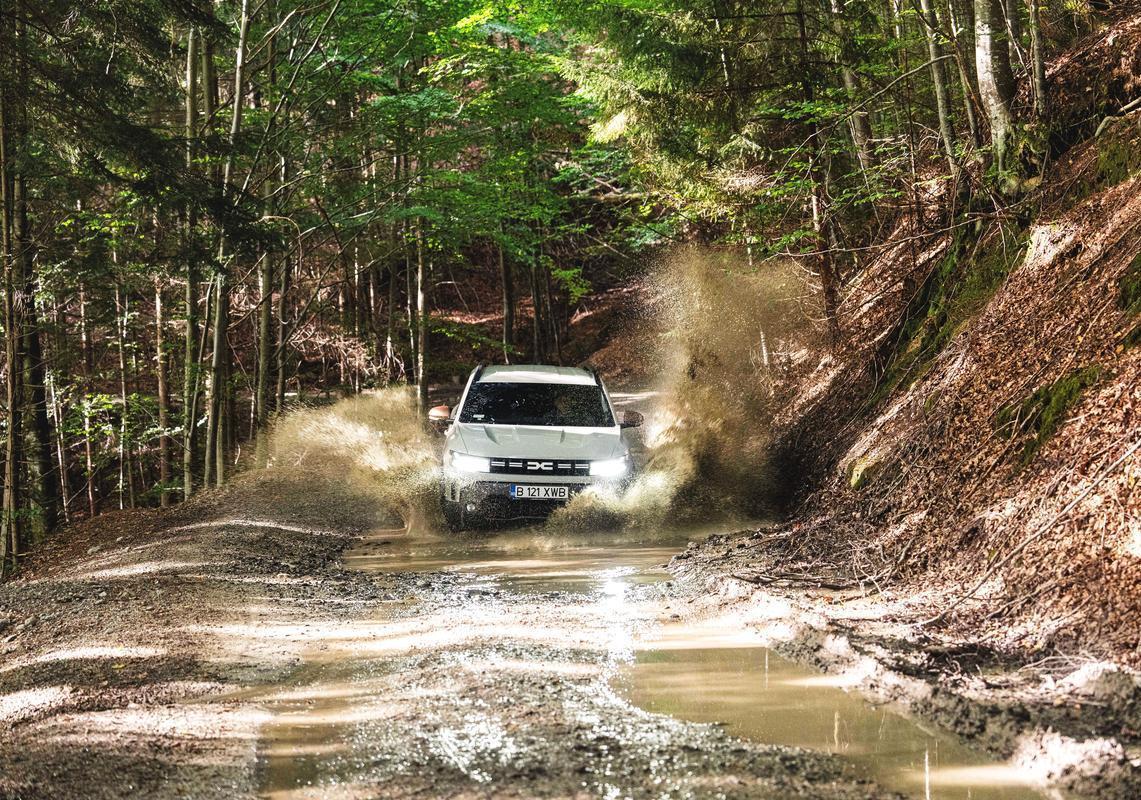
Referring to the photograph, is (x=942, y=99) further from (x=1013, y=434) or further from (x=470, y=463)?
(x=470, y=463)

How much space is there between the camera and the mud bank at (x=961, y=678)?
12.1 ft

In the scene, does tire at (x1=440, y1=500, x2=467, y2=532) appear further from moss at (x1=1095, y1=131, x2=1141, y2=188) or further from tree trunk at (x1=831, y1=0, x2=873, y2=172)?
moss at (x1=1095, y1=131, x2=1141, y2=188)

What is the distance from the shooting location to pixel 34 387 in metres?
14.9

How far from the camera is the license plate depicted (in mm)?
10438

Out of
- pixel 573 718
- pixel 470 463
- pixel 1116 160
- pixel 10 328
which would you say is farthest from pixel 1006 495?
pixel 10 328

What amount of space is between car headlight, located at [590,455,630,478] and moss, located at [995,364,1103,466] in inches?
175

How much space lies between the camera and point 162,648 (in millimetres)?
5871

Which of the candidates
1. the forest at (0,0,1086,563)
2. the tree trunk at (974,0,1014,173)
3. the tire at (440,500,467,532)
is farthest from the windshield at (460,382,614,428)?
the tree trunk at (974,0,1014,173)

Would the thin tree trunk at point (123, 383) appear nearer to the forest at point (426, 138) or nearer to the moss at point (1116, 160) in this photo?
the forest at point (426, 138)

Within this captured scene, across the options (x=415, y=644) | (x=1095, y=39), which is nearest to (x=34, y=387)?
(x=415, y=644)

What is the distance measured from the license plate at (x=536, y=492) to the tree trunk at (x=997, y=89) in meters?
6.11

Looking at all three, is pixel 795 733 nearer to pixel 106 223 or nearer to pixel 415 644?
pixel 415 644

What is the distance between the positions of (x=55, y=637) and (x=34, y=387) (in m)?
10.0

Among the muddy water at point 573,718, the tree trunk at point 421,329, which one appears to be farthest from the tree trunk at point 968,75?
the tree trunk at point 421,329
